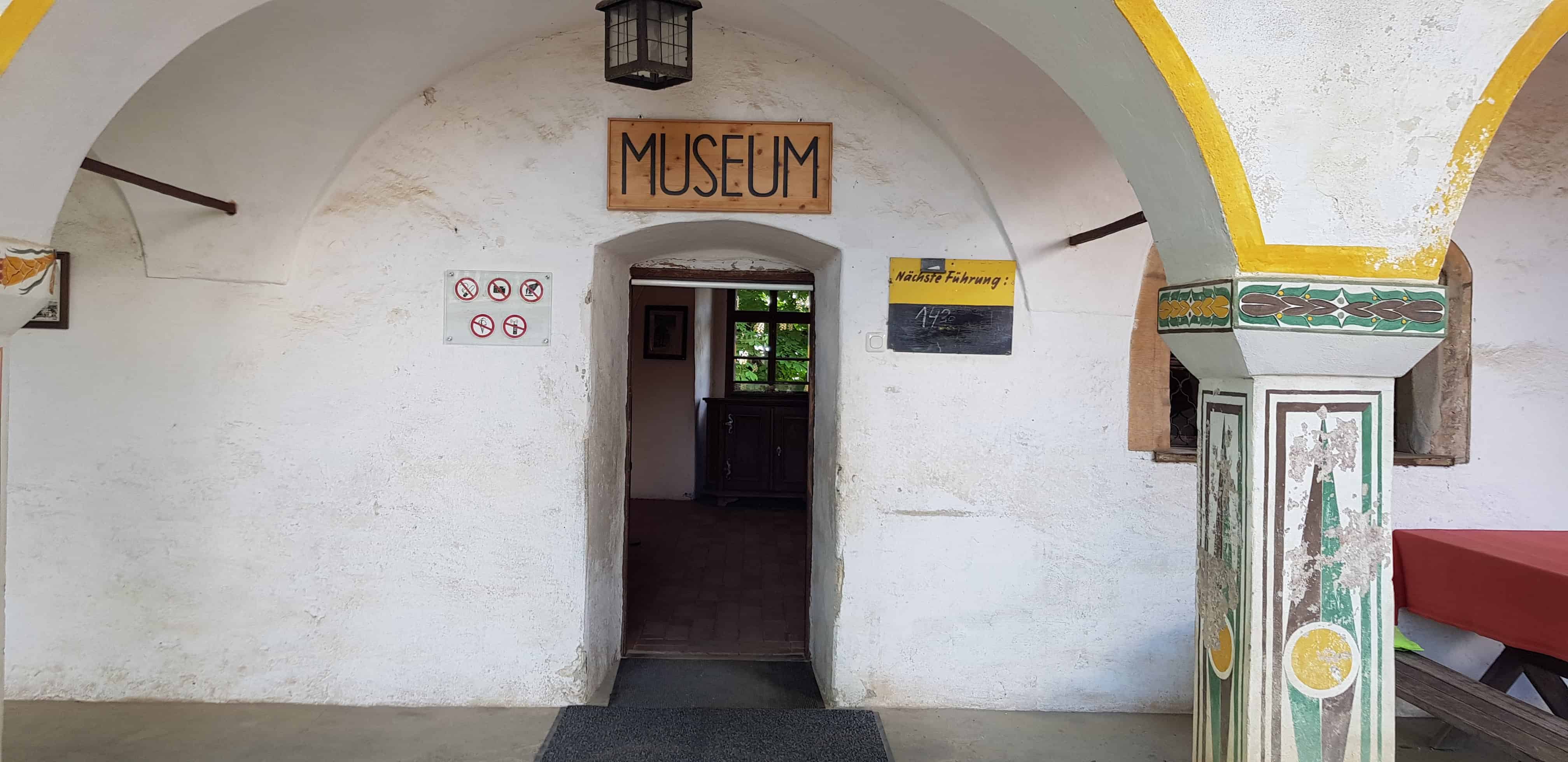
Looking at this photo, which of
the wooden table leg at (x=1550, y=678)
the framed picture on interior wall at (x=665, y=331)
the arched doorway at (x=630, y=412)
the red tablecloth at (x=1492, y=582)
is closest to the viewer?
the red tablecloth at (x=1492, y=582)

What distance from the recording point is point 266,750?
10.9 ft

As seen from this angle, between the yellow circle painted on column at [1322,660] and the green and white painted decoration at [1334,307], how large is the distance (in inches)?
25.2

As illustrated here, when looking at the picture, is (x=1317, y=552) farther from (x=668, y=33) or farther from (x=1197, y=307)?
(x=668, y=33)

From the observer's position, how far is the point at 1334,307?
1898 millimetres

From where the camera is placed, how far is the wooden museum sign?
3736mm

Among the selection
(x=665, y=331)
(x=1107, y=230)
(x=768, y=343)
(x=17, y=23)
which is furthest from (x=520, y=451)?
(x=768, y=343)

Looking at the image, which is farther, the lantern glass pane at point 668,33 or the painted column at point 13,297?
the lantern glass pane at point 668,33

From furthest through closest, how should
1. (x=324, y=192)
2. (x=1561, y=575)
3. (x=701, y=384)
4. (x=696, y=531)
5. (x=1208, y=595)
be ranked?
(x=701, y=384) → (x=696, y=531) → (x=324, y=192) → (x=1561, y=575) → (x=1208, y=595)

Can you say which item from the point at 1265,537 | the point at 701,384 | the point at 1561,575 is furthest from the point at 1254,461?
the point at 701,384

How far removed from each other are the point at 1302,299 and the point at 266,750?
142 inches

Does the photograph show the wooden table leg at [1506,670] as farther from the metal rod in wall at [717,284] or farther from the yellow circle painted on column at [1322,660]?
the metal rod in wall at [717,284]

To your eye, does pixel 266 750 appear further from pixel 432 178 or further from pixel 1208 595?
pixel 1208 595

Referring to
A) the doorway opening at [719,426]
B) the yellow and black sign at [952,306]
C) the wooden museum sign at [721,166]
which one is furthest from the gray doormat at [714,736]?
the doorway opening at [719,426]

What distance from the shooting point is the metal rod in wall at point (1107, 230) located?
3.18 m
